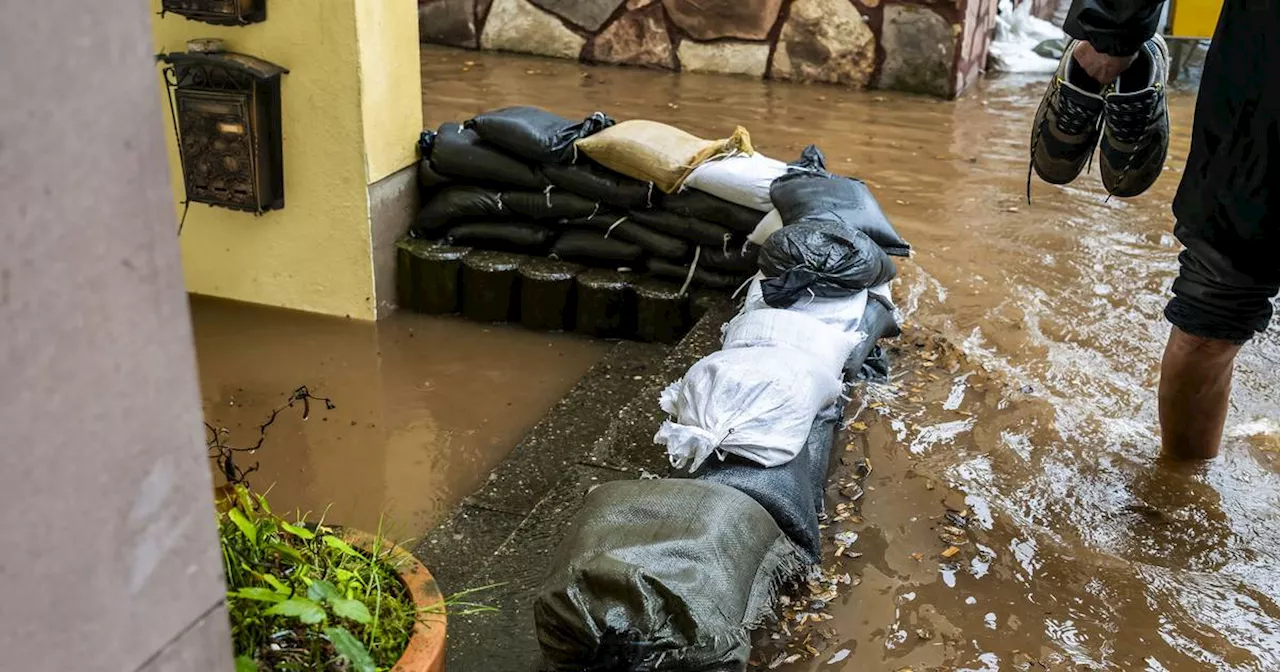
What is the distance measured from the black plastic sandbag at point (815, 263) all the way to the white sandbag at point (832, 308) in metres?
0.02

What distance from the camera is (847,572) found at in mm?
2561

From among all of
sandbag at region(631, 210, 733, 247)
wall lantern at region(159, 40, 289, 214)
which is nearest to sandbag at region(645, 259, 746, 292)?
sandbag at region(631, 210, 733, 247)

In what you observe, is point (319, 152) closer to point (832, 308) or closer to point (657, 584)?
point (832, 308)

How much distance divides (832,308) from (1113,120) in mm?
879

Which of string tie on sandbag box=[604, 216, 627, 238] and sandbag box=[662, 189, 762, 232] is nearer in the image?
sandbag box=[662, 189, 762, 232]

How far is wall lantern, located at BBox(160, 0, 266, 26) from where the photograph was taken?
3885mm

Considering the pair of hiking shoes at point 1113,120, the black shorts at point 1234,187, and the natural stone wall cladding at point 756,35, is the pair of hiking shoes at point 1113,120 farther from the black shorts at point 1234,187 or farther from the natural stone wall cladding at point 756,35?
the natural stone wall cladding at point 756,35

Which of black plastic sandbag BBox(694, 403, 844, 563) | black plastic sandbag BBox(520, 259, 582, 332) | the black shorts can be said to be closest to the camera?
black plastic sandbag BBox(694, 403, 844, 563)

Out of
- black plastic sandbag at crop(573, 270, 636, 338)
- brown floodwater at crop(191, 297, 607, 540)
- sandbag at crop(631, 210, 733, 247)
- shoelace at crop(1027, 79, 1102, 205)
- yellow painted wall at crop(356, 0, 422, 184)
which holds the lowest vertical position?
brown floodwater at crop(191, 297, 607, 540)

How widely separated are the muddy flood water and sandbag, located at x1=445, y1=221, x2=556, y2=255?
1.41 meters

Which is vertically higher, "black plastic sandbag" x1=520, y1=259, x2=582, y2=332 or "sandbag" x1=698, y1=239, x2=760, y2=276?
"sandbag" x1=698, y1=239, x2=760, y2=276

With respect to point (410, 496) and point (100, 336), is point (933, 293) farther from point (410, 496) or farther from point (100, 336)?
point (100, 336)

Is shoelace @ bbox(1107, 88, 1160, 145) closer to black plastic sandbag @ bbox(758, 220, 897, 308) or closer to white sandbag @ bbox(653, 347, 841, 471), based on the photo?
black plastic sandbag @ bbox(758, 220, 897, 308)

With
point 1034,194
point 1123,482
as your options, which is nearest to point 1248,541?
point 1123,482
